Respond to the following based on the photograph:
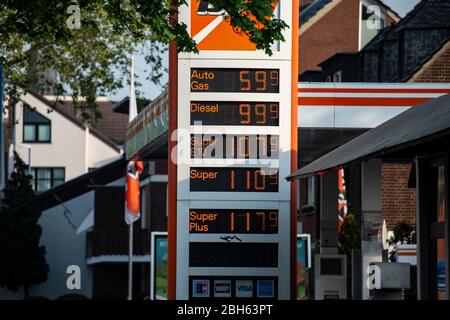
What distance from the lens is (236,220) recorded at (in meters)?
20.7

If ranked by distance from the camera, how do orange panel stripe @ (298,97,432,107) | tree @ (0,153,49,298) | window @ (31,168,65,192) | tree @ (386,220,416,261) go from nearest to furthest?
orange panel stripe @ (298,97,432,107), tree @ (386,220,416,261), tree @ (0,153,49,298), window @ (31,168,65,192)

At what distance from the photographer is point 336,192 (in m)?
24.3

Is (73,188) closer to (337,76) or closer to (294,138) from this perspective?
(337,76)

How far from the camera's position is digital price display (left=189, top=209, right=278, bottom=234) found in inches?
814

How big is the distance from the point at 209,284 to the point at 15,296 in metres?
55.1

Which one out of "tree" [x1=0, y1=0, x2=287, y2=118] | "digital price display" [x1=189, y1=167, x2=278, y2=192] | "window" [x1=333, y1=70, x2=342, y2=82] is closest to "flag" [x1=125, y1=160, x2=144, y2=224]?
"tree" [x1=0, y1=0, x2=287, y2=118]

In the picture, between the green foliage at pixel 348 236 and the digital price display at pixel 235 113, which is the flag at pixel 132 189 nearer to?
the green foliage at pixel 348 236

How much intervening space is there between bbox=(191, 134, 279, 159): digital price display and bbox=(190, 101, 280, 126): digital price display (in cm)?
22

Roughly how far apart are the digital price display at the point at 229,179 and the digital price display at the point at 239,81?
47.6 inches

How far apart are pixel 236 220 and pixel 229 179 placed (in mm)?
654

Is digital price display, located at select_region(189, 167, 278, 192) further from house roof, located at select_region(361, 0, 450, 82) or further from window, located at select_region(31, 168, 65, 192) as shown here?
window, located at select_region(31, 168, 65, 192)

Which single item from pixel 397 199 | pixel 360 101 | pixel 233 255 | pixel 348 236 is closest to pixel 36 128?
pixel 397 199
